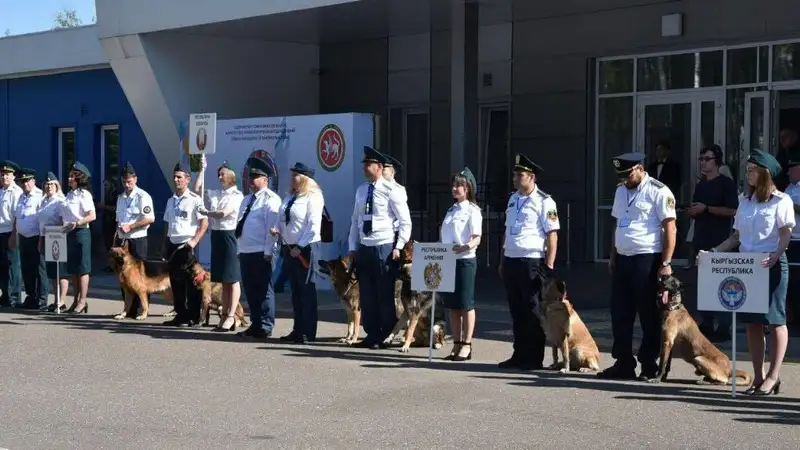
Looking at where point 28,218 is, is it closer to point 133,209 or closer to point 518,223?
point 133,209

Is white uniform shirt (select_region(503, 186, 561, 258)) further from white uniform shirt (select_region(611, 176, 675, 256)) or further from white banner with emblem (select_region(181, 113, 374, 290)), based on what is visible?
white banner with emblem (select_region(181, 113, 374, 290))

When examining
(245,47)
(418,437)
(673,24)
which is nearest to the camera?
(418,437)

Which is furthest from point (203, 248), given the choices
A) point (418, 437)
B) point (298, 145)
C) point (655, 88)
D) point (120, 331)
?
point (418, 437)

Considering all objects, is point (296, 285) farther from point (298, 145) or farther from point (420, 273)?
point (298, 145)

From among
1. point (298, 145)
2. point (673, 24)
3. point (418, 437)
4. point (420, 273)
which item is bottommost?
point (418, 437)

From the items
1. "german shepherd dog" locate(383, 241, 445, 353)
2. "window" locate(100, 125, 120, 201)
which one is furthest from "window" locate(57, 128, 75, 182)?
"german shepherd dog" locate(383, 241, 445, 353)

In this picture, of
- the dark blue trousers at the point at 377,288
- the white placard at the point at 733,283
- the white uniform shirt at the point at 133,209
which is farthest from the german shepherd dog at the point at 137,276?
the white placard at the point at 733,283

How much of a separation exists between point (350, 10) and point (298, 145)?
256cm

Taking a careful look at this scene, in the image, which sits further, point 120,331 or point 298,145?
point 298,145

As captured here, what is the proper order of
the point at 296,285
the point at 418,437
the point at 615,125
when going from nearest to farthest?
the point at 418,437
the point at 296,285
the point at 615,125

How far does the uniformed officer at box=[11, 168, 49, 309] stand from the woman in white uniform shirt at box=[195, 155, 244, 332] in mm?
3622

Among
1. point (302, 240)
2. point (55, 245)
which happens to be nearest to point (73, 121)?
point (55, 245)

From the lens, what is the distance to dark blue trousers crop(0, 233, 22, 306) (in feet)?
55.9

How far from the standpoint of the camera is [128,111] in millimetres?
24953
